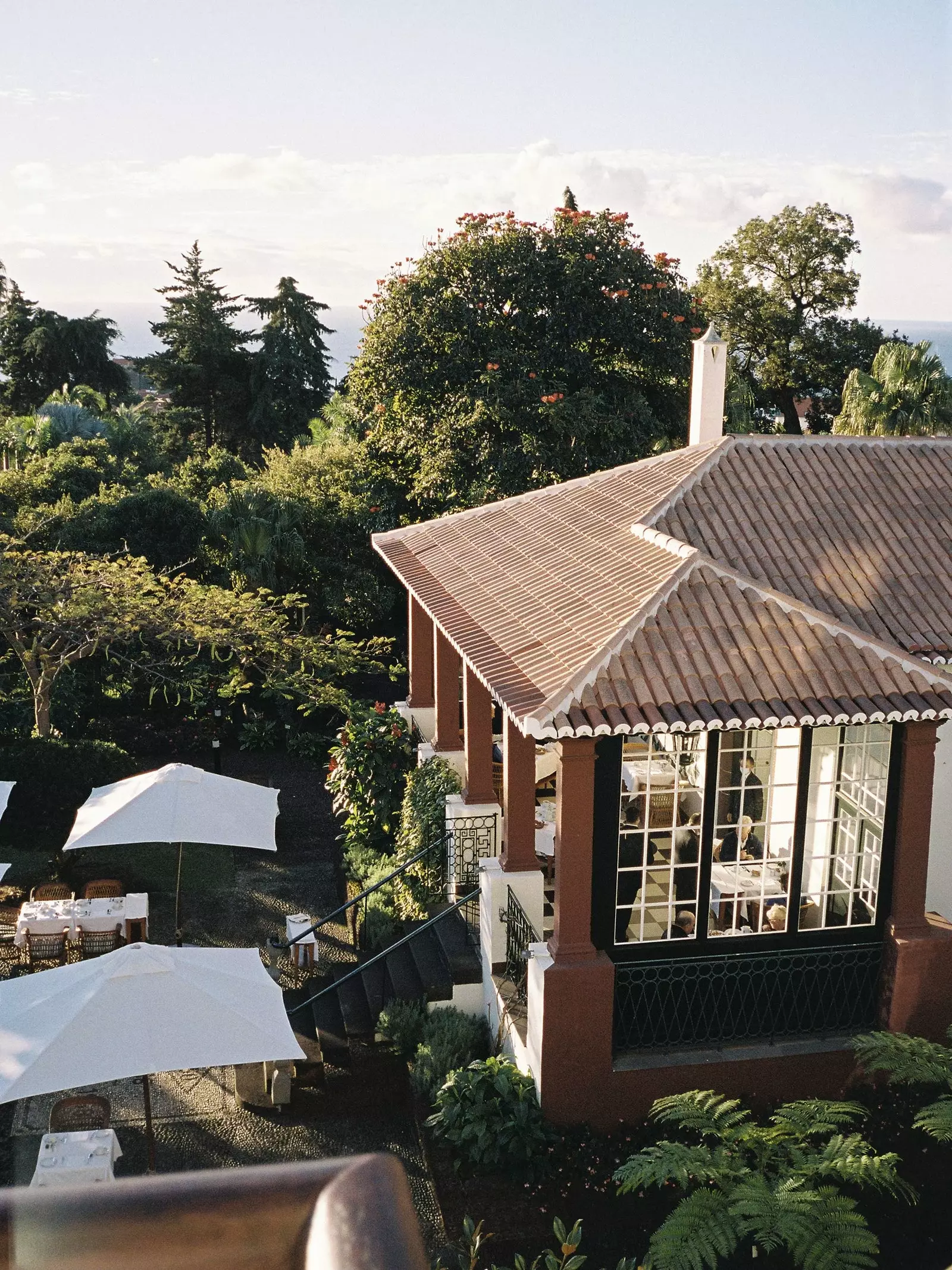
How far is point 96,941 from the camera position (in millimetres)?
13617

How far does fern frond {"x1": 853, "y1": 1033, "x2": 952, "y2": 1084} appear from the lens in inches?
343

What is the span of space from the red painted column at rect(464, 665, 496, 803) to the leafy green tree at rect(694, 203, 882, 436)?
28519mm

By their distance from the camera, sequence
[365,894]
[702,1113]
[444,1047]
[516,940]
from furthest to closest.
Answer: [365,894] → [516,940] → [444,1047] → [702,1113]

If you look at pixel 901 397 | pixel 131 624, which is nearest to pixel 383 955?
pixel 131 624

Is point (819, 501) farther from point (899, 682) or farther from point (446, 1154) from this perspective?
point (446, 1154)

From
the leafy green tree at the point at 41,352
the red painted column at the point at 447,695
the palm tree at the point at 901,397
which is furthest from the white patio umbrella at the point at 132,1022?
the leafy green tree at the point at 41,352

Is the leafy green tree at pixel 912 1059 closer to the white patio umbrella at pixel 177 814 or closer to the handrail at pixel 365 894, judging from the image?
the handrail at pixel 365 894

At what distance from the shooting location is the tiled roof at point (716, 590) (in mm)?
9438

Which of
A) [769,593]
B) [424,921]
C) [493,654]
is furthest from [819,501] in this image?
[424,921]

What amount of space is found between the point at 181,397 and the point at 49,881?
38.3 m

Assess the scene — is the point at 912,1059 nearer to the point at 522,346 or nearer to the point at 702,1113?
the point at 702,1113

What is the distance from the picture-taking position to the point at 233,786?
1434cm

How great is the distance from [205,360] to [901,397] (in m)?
30.8

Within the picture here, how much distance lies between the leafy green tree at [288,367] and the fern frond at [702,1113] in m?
43.5
